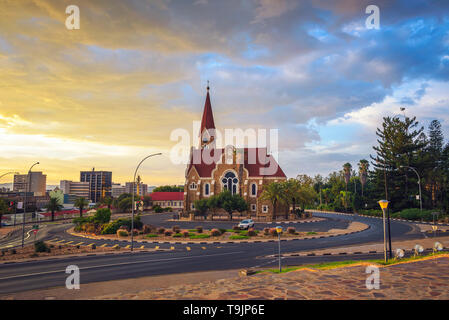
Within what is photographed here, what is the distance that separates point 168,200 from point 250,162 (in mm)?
46287

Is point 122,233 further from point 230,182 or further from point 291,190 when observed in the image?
point 230,182

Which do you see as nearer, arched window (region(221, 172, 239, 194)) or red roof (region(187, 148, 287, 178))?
red roof (region(187, 148, 287, 178))

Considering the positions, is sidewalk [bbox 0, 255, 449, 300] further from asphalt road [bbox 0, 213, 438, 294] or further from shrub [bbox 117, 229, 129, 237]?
shrub [bbox 117, 229, 129, 237]

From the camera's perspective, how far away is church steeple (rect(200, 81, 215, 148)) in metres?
70.9

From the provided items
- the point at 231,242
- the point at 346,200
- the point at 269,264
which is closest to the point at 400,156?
the point at 346,200

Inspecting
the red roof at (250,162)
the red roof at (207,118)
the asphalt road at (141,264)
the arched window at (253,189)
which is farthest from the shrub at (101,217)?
the red roof at (207,118)

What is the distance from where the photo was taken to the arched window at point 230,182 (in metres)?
63.8

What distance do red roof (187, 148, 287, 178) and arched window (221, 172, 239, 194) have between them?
11.7ft

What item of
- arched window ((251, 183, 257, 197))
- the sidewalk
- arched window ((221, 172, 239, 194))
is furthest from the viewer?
arched window ((221, 172, 239, 194))

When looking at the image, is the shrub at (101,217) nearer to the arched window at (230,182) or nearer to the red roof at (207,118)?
the arched window at (230,182)

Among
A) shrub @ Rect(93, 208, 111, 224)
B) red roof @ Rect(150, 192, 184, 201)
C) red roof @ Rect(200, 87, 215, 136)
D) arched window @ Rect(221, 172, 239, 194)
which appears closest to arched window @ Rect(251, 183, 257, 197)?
arched window @ Rect(221, 172, 239, 194)
